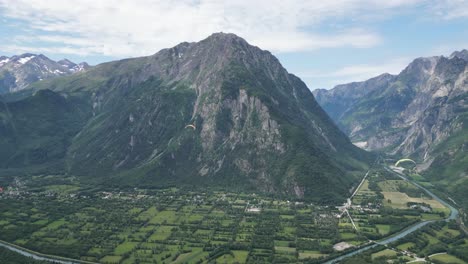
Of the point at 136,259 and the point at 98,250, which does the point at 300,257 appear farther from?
the point at 98,250

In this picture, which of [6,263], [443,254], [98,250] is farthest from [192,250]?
[443,254]

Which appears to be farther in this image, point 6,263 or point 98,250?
point 98,250

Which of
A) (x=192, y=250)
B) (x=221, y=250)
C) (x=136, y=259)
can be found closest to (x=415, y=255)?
(x=221, y=250)

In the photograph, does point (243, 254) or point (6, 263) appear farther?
point (243, 254)

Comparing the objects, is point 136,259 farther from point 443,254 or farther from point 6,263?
point 443,254

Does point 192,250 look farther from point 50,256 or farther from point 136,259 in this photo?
point 50,256

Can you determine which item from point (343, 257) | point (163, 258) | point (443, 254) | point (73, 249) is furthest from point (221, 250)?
point (443, 254)

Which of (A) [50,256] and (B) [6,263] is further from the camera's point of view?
(A) [50,256]
